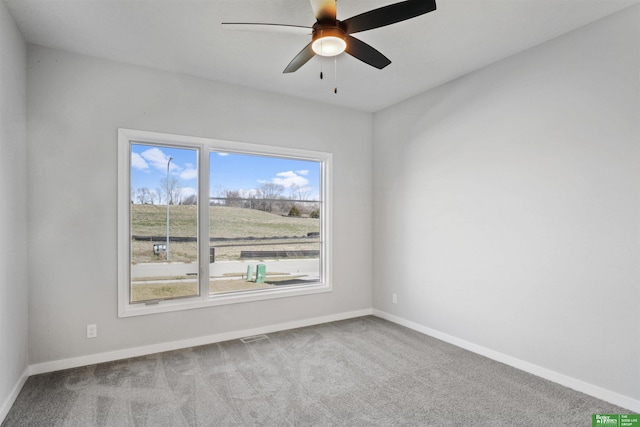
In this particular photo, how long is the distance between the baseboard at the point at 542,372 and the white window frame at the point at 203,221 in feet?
4.71

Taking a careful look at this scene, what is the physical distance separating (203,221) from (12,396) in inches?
78.7

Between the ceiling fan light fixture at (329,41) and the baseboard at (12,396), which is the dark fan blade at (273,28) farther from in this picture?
the baseboard at (12,396)

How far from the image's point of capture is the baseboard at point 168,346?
117 inches

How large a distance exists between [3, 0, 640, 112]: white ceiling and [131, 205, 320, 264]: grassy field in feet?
4.84

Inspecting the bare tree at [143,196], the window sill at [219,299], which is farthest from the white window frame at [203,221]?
the bare tree at [143,196]

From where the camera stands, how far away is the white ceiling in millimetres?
2439

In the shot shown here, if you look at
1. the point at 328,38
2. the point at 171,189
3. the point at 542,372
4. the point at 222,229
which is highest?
the point at 328,38

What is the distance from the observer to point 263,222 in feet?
13.7

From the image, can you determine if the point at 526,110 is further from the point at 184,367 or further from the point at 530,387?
the point at 184,367

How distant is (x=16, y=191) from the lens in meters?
2.62

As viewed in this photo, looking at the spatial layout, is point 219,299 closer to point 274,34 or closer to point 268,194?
point 268,194

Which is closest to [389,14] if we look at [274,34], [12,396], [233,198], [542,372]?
[274,34]

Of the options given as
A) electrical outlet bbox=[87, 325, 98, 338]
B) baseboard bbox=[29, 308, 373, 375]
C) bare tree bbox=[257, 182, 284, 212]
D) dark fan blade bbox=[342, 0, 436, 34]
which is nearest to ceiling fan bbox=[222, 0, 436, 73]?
dark fan blade bbox=[342, 0, 436, 34]

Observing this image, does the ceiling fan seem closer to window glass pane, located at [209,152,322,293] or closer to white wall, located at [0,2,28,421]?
white wall, located at [0,2,28,421]
